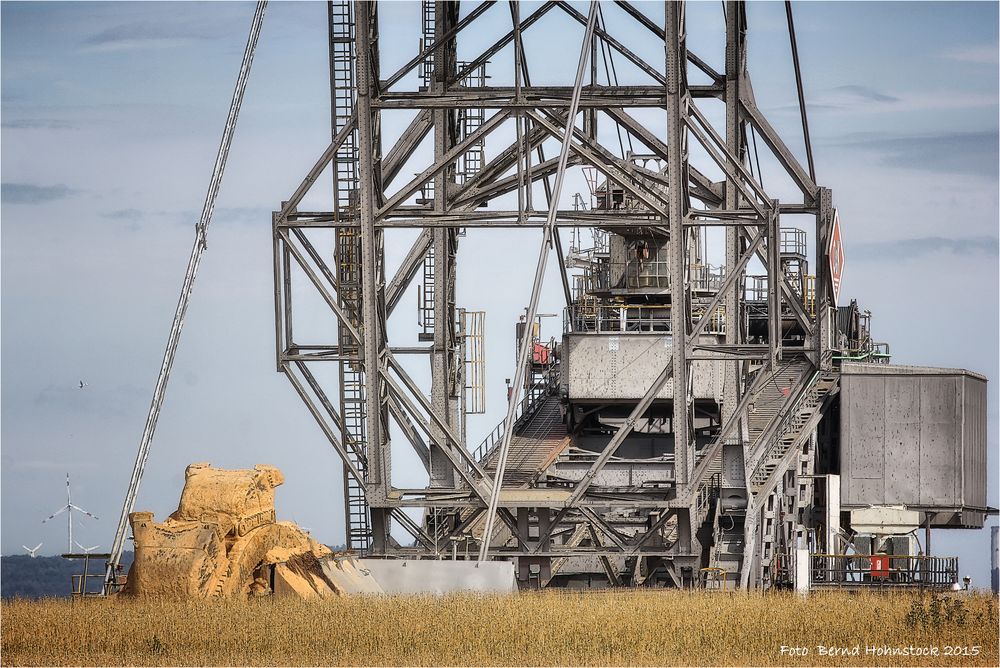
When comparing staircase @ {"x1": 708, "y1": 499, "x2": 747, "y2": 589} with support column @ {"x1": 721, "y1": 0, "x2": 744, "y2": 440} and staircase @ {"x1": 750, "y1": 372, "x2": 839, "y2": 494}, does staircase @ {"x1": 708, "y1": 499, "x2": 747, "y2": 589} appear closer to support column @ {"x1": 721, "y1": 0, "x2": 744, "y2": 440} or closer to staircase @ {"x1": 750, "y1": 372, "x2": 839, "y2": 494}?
staircase @ {"x1": 750, "y1": 372, "x2": 839, "y2": 494}

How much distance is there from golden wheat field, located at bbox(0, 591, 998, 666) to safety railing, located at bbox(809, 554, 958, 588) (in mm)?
6688

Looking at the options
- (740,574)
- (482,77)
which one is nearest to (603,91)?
(482,77)

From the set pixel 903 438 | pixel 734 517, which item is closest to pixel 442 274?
pixel 734 517

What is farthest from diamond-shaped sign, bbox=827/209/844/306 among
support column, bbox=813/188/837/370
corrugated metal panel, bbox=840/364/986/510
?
corrugated metal panel, bbox=840/364/986/510

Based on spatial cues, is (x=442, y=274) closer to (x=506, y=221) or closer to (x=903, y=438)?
(x=506, y=221)

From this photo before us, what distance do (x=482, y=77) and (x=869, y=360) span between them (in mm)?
17789

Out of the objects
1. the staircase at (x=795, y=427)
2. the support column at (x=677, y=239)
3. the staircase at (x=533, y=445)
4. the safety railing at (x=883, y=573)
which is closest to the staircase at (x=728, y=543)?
the staircase at (x=795, y=427)

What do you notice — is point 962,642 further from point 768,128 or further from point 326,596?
point 768,128

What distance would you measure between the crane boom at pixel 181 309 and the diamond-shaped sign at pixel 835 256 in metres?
Answer: 12.5

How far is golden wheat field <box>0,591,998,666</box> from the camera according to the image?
23.8 metres

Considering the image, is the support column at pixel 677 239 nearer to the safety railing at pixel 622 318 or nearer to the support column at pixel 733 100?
the support column at pixel 733 100

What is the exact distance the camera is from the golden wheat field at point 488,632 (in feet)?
78.0

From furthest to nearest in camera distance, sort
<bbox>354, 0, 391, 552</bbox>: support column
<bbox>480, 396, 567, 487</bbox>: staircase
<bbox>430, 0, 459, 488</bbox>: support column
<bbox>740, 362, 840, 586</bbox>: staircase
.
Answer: <bbox>480, 396, 567, 487</bbox>: staircase, <bbox>430, 0, 459, 488</bbox>: support column, <bbox>740, 362, 840, 586</bbox>: staircase, <bbox>354, 0, 391, 552</bbox>: support column

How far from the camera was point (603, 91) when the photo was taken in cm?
3709
